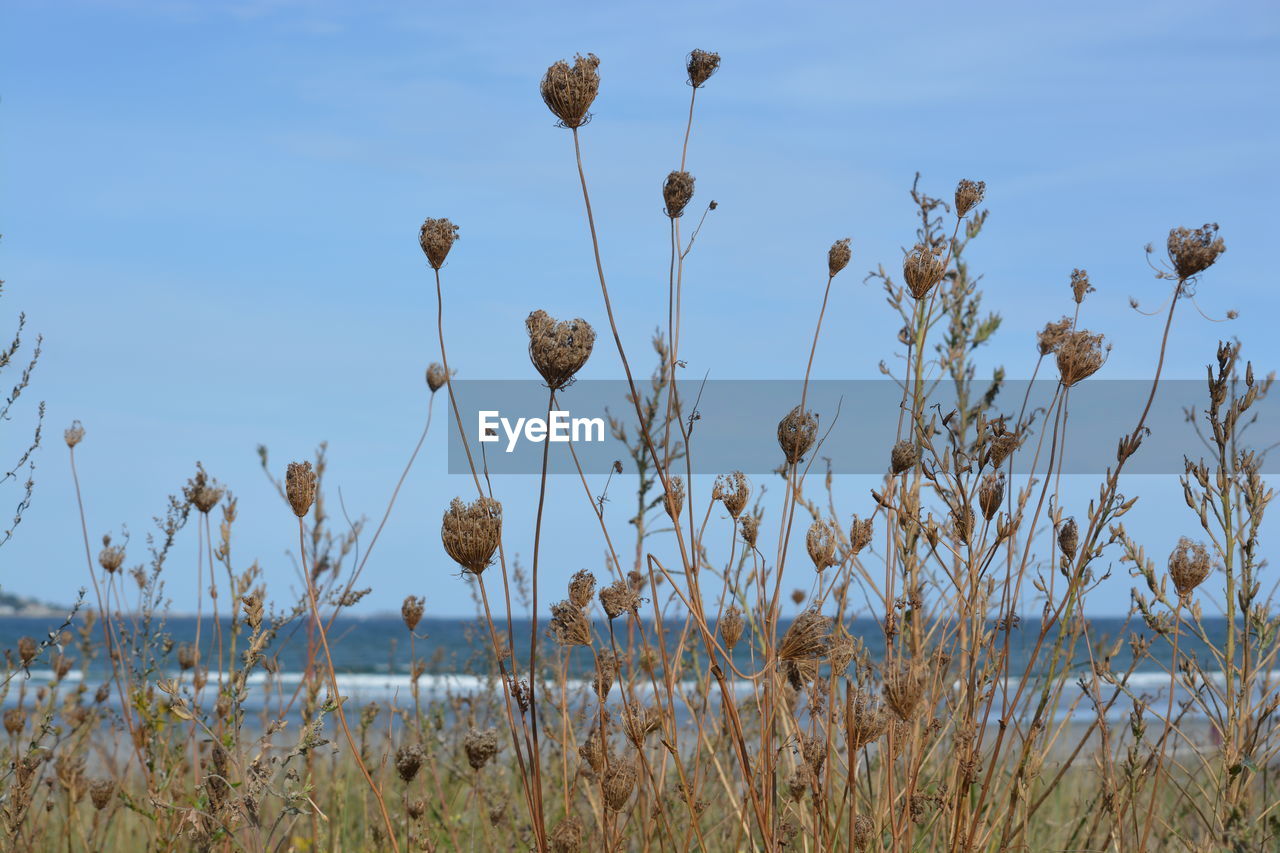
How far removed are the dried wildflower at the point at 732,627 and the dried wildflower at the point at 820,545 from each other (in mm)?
229

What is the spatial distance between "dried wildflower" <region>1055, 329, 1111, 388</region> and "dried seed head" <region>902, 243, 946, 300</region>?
1.18 feet

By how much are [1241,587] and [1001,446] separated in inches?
34.8

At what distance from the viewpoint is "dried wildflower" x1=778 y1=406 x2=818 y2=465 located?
8.54ft

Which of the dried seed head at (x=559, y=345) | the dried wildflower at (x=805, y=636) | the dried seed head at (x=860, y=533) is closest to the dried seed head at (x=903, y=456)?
the dried seed head at (x=860, y=533)

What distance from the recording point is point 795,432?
2623mm

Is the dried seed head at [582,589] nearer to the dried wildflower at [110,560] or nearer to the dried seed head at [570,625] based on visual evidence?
the dried seed head at [570,625]

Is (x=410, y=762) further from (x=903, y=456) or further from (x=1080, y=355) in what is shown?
(x=1080, y=355)

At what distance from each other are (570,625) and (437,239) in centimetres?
89

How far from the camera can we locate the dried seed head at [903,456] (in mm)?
2922

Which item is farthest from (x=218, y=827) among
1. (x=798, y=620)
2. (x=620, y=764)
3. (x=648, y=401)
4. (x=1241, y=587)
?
(x=1241, y=587)

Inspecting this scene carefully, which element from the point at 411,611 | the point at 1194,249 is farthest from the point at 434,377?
the point at 1194,249

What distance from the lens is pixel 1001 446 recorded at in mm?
2697

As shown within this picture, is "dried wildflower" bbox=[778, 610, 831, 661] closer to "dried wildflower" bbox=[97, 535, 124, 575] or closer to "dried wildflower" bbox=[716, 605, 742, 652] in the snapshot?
"dried wildflower" bbox=[716, 605, 742, 652]

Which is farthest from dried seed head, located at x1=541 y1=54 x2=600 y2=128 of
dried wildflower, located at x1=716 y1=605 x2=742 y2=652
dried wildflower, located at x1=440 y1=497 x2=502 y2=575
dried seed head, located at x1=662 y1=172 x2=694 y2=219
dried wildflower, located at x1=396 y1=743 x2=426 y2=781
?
dried wildflower, located at x1=396 y1=743 x2=426 y2=781
